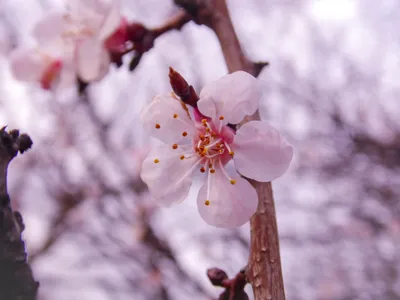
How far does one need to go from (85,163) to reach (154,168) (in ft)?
13.7

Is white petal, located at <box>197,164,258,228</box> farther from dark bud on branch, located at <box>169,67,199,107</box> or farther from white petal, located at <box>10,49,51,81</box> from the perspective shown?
white petal, located at <box>10,49,51,81</box>

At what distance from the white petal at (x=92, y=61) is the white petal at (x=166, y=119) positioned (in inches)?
13.4

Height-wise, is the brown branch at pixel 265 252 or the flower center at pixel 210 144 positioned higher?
the flower center at pixel 210 144

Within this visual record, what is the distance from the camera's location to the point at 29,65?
131 cm

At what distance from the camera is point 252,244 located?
703mm

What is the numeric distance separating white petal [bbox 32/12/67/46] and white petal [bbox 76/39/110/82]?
0.13 m

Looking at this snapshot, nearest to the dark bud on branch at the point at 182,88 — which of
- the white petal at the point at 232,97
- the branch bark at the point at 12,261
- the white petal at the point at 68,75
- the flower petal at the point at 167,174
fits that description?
the white petal at the point at 232,97

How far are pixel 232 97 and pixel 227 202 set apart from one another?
0.64ft

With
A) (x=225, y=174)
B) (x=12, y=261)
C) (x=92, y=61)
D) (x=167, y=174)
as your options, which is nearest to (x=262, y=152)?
(x=225, y=174)

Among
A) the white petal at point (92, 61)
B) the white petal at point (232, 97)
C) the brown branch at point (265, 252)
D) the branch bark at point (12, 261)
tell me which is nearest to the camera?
the branch bark at point (12, 261)

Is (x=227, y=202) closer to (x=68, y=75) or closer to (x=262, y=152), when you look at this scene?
(x=262, y=152)

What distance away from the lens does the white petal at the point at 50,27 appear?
1229 millimetres

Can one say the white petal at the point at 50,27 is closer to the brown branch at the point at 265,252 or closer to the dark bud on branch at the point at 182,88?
the dark bud on branch at the point at 182,88

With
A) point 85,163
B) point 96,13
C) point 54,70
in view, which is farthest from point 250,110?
point 85,163
